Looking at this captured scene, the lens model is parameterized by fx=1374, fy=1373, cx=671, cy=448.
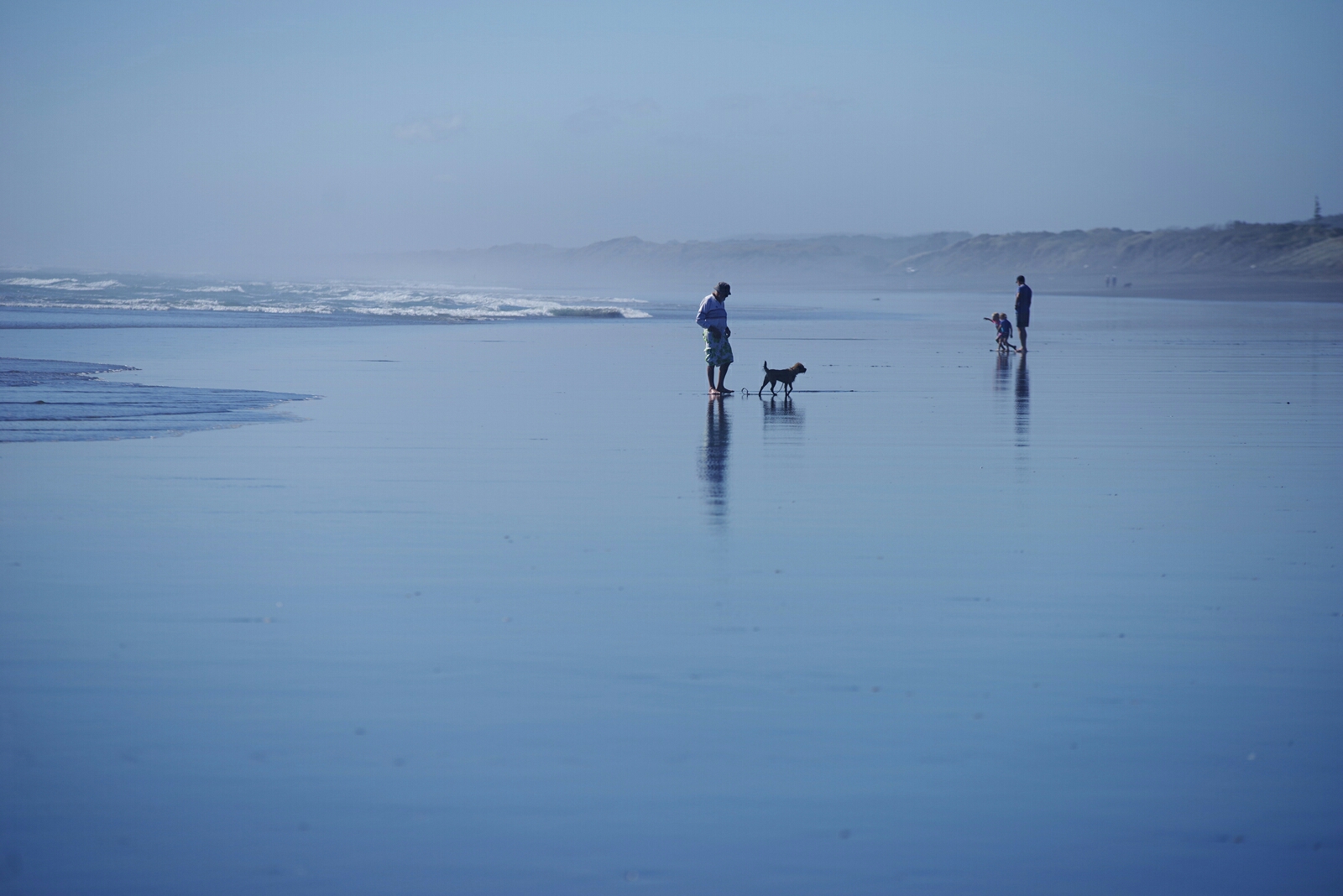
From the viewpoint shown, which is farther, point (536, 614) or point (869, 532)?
point (869, 532)

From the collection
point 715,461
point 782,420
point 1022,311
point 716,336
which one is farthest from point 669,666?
point 1022,311

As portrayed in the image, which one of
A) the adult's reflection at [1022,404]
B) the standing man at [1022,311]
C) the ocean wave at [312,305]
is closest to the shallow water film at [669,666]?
the adult's reflection at [1022,404]

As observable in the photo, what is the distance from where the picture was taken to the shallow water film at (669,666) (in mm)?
4156

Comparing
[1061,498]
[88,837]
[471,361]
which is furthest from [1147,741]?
[471,361]

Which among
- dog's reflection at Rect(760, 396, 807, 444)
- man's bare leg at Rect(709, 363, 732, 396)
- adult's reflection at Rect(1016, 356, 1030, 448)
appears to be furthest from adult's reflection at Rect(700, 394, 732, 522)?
adult's reflection at Rect(1016, 356, 1030, 448)

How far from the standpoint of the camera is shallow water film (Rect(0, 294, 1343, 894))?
13.6 feet

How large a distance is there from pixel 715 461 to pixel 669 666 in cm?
663

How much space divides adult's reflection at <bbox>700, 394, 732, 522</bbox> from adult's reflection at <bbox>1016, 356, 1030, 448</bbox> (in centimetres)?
305

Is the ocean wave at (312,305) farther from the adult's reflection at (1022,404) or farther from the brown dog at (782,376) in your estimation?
the brown dog at (782,376)

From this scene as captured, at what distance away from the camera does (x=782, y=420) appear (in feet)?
53.1

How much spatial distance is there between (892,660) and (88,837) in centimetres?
331

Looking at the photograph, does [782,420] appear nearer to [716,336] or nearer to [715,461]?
[716,336]

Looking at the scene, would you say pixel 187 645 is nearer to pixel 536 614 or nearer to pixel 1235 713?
pixel 536 614

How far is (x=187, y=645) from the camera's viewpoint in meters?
6.21
